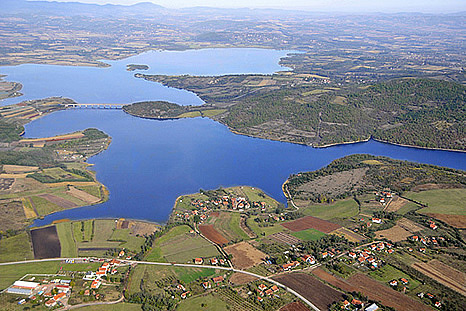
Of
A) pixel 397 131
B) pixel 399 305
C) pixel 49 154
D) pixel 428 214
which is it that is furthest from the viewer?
pixel 397 131

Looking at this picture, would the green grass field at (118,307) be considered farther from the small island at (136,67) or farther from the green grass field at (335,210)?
the small island at (136,67)

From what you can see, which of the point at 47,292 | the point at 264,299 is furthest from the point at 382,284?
the point at 47,292

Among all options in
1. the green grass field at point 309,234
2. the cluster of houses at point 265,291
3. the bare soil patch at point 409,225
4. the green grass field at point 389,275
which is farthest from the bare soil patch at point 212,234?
the bare soil patch at point 409,225

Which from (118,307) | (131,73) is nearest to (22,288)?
(118,307)

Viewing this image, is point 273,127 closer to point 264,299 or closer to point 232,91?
point 232,91

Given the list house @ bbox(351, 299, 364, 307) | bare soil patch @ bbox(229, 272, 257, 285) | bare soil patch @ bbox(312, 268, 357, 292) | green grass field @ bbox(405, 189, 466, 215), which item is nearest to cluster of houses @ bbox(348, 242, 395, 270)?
bare soil patch @ bbox(312, 268, 357, 292)
